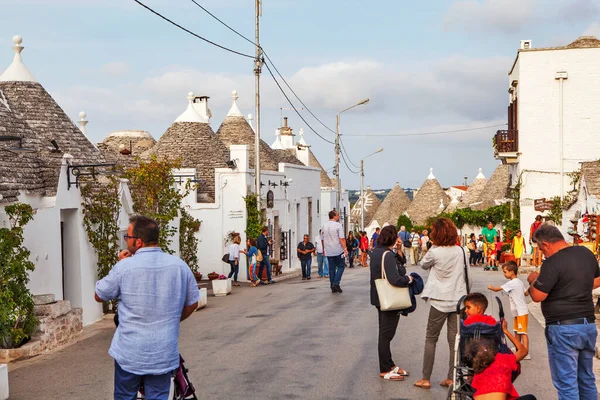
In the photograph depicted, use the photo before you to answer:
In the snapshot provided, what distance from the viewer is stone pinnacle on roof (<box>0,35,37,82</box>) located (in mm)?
18606

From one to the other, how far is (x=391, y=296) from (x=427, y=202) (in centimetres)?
6976

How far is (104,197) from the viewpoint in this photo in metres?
17.0

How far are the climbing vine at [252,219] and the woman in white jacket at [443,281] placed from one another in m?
21.7

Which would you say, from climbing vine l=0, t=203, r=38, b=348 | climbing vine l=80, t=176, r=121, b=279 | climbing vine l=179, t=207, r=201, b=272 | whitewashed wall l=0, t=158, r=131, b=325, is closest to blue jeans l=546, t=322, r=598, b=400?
climbing vine l=0, t=203, r=38, b=348

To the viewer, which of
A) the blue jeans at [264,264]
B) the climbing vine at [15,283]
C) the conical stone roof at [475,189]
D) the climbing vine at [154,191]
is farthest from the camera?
the conical stone roof at [475,189]

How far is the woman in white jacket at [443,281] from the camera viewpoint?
8391mm

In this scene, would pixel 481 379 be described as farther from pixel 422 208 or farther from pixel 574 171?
pixel 422 208

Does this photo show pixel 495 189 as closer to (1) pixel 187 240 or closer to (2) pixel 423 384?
(1) pixel 187 240

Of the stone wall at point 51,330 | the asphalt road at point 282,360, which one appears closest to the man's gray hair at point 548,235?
the asphalt road at point 282,360

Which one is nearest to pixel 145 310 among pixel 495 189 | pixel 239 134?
pixel 239 134

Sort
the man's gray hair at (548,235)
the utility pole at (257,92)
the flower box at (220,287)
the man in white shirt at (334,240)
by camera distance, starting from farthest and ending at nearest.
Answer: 1. the utility pole at (257,92)
2. the flower box at (220,287)
3. the man in white shirt at (334,240)
4. the man's gray hair at (548,235)

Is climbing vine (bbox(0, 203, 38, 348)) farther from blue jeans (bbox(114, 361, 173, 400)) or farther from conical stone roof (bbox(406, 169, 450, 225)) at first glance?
conical stone roof (bbox(406, 169, 450, 225))

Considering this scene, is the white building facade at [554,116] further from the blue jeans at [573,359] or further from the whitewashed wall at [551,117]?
the blue jeans at [573,359]

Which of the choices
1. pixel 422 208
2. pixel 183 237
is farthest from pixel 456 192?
pixel 183 237
